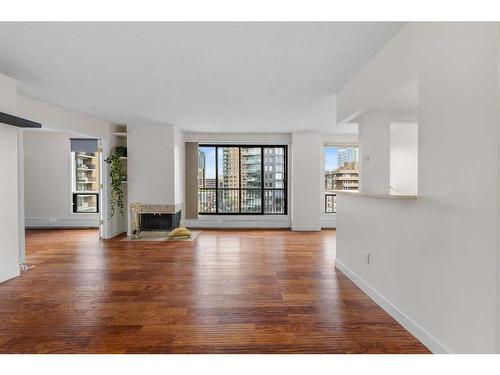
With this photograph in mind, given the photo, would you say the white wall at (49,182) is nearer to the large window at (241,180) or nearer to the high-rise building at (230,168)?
the large window at (241,180)

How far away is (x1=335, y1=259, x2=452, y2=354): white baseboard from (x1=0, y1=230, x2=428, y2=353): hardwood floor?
0.15ft

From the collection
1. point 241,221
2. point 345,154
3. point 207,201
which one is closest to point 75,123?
point 207,201

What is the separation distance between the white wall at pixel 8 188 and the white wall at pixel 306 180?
5.28 meters

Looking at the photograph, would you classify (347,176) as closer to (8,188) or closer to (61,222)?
(8,188)

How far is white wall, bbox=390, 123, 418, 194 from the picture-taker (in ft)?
11.1

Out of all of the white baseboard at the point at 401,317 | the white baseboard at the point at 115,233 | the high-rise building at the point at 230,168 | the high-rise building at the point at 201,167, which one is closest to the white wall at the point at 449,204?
the white baseboard at the point at 401,317

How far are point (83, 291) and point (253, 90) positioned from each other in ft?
10.3

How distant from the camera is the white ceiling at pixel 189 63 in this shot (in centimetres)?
233

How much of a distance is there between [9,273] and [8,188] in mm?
1019

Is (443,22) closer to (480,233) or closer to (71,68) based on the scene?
(480,233)

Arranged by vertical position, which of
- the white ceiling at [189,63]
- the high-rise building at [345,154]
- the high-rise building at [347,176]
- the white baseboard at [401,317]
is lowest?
the white baseboard at [401,317]

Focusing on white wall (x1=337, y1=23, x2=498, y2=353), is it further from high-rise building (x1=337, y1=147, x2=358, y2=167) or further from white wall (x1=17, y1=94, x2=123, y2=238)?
high-rise building (x1=337, y1=147, x2=358, y2=167)

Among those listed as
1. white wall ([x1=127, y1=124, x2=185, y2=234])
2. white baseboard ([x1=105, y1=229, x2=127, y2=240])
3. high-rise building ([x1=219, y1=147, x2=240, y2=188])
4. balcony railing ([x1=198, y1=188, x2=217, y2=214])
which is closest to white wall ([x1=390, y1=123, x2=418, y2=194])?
white wall ([x1=127, y1=124, x2=185, y2=234])

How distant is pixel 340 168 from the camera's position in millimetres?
7465
